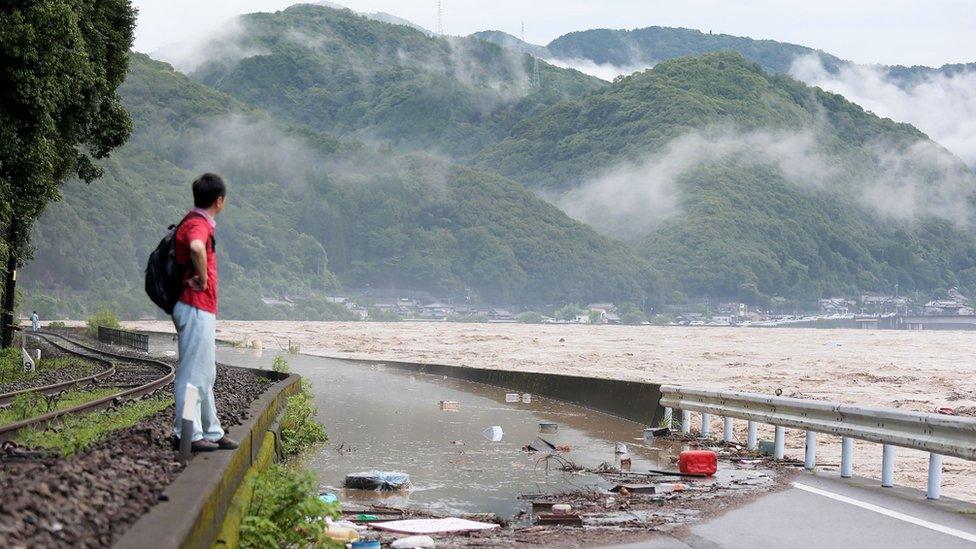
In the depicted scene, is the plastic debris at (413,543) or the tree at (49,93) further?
the tree at (49,93)

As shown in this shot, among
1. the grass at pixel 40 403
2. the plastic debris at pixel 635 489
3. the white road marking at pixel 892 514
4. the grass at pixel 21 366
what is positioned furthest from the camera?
the grass at pixel 21 366

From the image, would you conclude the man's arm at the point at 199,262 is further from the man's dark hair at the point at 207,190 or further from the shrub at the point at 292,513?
the shrub at the point at 292,513

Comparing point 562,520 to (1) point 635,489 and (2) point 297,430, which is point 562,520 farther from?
(2) point 297,430

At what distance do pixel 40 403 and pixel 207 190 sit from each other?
40.3ft

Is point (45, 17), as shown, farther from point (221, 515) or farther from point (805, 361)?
point (805, 361)

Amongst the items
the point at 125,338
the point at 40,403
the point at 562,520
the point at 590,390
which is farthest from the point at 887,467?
the point at 125,338

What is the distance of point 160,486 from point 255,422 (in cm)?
543

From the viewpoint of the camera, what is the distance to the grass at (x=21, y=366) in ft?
105

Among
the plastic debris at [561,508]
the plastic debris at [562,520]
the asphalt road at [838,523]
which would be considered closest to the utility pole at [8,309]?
the plastic debris at [561,508]

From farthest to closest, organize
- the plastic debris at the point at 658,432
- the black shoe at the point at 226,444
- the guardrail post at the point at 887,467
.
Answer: the plastic debris at the point at 658,432 → the guardrail post at the point at 887,467 → the black shoe at the point at 226,444

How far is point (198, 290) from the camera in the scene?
9.15 meters

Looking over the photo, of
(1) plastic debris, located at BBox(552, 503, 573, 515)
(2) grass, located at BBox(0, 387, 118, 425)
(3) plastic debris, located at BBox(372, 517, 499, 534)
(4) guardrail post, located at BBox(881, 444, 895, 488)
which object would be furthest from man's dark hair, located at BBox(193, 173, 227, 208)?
(2) grass, located at BBox(0, 387, 118, 425)

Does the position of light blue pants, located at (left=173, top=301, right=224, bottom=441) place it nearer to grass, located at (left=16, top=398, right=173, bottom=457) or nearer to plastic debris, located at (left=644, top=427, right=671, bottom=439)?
grass, located at (left=16, top=398, right=173, bottom=457)

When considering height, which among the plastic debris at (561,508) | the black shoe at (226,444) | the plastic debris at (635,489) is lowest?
the plastic debris at (635,489)
